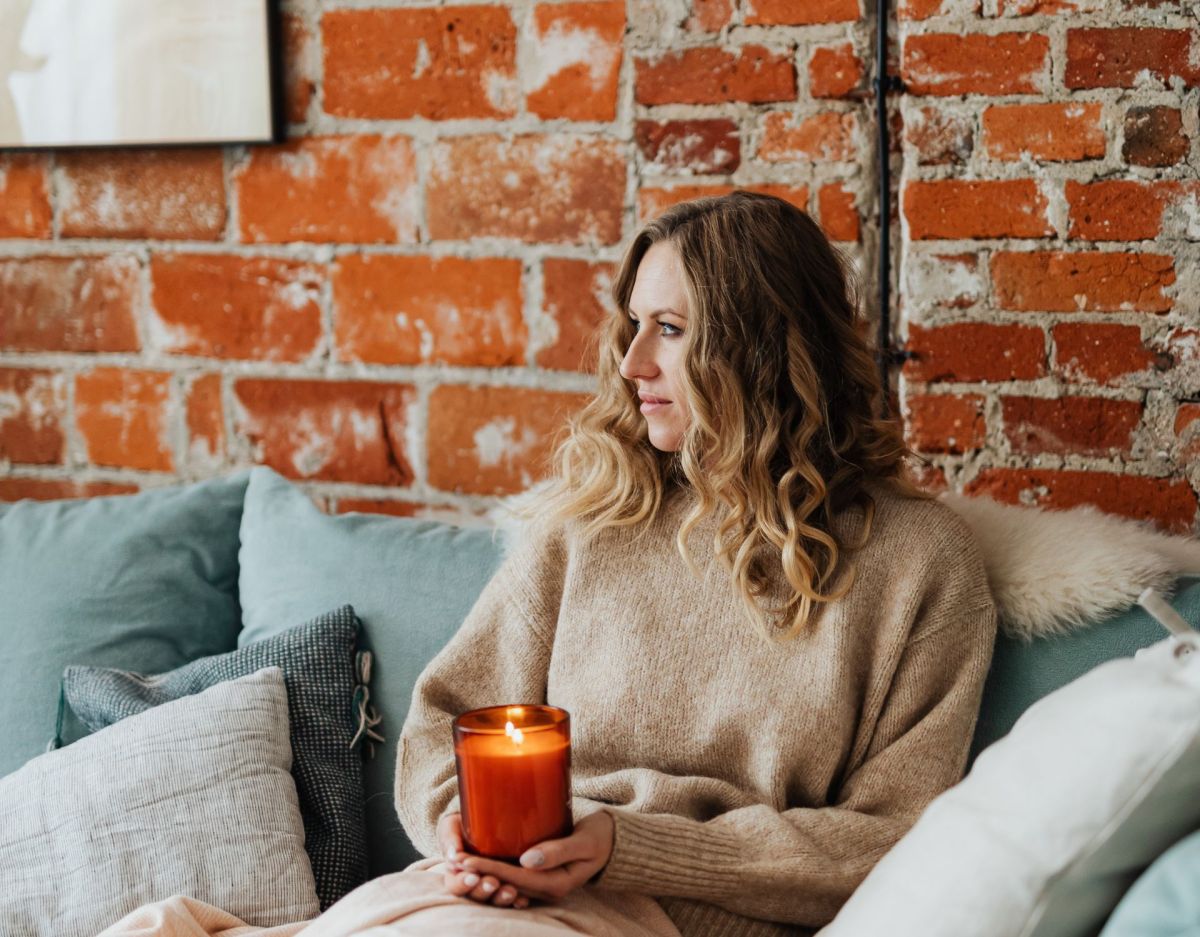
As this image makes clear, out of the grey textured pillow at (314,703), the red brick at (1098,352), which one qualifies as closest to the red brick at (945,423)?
the red brick at (1098,352)

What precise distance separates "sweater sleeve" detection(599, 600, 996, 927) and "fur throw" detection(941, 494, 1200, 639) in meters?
0.05

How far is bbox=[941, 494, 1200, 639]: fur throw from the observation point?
1388mm

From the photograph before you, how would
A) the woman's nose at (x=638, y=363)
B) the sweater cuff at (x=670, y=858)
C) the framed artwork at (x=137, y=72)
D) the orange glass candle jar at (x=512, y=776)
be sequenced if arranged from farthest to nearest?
the framed artwork at (x=137, y=72) → the woman's nose at (x=638, y=363) → the sweater cuff at (x=670, y=858) → the orange glass candle jar at (x=512, y=776)

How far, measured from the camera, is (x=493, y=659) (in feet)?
5.10

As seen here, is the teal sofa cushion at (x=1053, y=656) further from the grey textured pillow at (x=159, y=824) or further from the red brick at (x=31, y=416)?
the red brick at (x=31, y=416)

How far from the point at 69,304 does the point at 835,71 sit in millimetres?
1339

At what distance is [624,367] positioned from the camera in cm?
147

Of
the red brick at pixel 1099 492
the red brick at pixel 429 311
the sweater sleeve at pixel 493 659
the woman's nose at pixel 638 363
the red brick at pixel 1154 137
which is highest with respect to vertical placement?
the red brick at pixel 1154 137

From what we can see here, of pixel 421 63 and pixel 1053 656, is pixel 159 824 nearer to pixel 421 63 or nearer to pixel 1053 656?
pixel 1053 656

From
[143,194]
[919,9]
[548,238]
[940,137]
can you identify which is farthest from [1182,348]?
[143,194]

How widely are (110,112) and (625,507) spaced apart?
119 centimetres

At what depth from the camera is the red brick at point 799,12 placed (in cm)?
177

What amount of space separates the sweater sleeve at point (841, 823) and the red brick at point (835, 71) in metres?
0.78

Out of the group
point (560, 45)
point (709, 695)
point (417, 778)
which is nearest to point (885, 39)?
point (560, 45)
